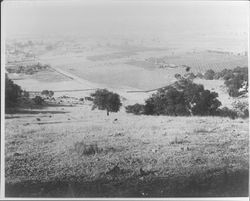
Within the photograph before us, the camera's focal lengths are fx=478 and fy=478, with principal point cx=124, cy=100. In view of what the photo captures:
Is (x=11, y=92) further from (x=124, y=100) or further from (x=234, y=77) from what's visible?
(x=234, y=77)

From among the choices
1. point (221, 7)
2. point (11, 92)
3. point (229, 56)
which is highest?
point (221, 7)

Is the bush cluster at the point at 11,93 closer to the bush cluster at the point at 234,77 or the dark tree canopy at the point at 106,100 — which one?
the dark tree canopy at the point at 106,100

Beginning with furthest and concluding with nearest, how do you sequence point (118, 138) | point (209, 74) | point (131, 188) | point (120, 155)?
point (209, 74), point (118, 138), point (120, 155), point (131, 188)

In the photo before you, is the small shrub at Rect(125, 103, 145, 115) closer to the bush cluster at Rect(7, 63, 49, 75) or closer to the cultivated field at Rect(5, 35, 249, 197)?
the cultivated field at Rect(5, 35, 249, 197)

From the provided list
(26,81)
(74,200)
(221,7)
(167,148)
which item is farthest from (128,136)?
(221,7)

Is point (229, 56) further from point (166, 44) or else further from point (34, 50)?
point (34, 50)

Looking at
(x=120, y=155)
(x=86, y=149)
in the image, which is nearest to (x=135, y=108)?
(x=120, y=155)

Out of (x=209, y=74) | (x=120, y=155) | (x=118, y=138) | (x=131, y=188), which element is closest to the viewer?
(x=131, y=188)
